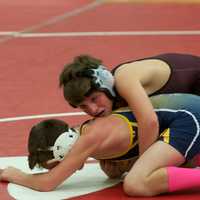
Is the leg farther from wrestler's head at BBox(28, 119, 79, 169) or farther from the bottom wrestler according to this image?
wrestler's head at BBox(28, 119, 79, 169)

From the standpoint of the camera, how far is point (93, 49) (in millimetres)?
8305

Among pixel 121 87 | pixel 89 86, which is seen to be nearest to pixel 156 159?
pixel 121 87

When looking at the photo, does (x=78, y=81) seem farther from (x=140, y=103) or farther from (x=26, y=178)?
(x=26, y=178)

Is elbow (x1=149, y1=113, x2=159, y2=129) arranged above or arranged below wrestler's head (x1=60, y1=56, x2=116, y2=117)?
below

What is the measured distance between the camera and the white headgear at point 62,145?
14.9 ft

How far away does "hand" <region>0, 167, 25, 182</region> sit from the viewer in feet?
15.3

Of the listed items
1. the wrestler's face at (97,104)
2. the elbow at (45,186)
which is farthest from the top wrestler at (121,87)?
the elbow at (45,186)

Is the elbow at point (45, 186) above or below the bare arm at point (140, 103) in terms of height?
below

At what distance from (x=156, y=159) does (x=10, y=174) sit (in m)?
0.87

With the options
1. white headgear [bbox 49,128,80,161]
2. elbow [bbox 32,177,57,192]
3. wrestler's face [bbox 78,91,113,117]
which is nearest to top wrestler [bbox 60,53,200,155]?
wrestler's face [bbox 78,91,113,117]

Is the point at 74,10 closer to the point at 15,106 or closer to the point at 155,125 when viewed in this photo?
the point at 15,106

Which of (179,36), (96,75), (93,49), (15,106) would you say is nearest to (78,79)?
(96,75)

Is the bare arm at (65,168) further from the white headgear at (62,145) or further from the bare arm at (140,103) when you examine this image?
the bare arm at (140,103)

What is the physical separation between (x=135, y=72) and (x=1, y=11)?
19.1ft
